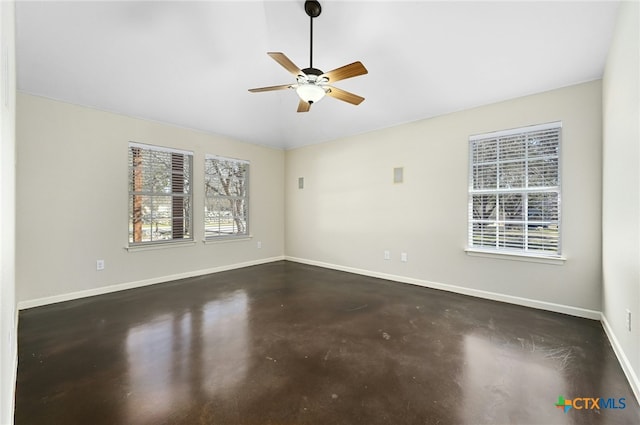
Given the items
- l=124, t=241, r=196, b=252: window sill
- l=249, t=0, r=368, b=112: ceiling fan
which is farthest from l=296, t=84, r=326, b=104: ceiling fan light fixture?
l=124, t=241, r=196, b=252: window sill

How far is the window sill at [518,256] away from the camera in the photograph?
315 centimetres

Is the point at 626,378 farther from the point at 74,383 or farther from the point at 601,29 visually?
the point at 74,383

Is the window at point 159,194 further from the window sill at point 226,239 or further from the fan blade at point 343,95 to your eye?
the fan blade at point 343,95

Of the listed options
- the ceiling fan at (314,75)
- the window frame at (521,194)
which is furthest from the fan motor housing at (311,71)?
the window frame at (521,194)

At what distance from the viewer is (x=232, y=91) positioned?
4.03 metres

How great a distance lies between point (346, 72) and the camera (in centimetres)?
240

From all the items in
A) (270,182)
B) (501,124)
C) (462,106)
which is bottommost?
(270,182)

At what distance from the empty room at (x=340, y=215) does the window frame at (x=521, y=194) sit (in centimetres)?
2

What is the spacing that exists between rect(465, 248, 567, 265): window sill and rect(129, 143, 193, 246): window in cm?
433

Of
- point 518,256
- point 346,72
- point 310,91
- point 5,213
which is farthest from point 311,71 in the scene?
point 518,256

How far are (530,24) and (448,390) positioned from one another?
3.11 m

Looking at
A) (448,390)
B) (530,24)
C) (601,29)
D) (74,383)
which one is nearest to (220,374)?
(74,383)

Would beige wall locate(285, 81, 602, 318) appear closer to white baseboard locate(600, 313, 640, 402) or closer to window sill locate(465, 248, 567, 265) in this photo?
window sill locate(465, 248, 567, 265)

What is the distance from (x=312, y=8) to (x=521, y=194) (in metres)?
3.13
